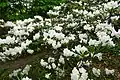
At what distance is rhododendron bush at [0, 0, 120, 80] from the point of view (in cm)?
587

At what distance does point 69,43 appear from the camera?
294 inches

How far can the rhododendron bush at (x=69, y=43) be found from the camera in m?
5.87

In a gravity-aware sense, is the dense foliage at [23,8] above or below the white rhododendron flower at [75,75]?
below

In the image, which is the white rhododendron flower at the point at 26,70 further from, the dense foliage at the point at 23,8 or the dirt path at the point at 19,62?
the dense foliage at the point at 23,8

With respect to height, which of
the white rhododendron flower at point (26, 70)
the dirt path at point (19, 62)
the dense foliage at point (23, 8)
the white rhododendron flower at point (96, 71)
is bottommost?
the dense foliage at point (23, 8)

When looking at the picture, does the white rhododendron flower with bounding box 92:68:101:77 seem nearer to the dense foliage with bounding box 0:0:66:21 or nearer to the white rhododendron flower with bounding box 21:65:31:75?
the white rhododendron flower with bounding box 21:65:31:75

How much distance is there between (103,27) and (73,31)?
32.8 inches

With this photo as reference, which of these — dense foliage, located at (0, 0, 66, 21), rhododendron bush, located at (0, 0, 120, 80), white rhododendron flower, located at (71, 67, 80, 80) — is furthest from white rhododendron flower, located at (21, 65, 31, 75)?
dense foliage, located at (0, 0, 66, 21)

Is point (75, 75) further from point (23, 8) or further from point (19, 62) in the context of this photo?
point (23, 8)

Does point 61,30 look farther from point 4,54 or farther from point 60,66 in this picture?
point 60,66

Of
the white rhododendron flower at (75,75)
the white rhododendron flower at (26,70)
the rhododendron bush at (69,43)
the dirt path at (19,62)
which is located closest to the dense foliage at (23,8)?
the rhododendron bush at (69,43)

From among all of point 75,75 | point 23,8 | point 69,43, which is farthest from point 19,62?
point 23,8

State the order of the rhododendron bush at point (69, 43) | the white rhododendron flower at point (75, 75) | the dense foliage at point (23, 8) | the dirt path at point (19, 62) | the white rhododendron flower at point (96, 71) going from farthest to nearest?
the dense foliage at point (23, 8) → the dirt path at point (19, 62) → the rhododendron bush at point (69, 43) → the white rhododendron flower at point (96, 71) → the white rhododendron flower at point (75, 75)

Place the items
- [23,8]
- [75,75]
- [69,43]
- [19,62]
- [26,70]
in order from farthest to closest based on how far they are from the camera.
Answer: [23,8]
[69,43]
[19,62]
[26,70]
[75,75]
